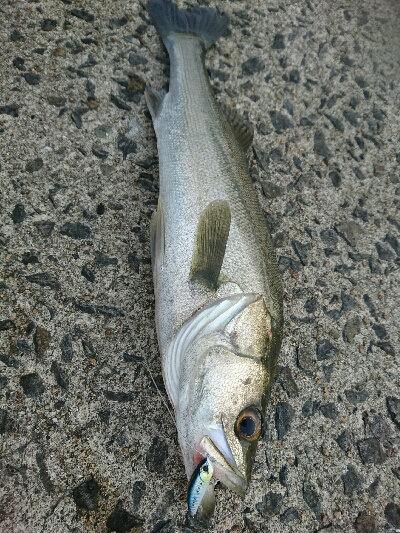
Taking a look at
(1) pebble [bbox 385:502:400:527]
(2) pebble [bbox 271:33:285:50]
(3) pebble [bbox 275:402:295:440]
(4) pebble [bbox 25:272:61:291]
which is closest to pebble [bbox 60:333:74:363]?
(4) pebble [bbox 25:272:61:291]

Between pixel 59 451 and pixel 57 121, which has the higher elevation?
pixel 57 121

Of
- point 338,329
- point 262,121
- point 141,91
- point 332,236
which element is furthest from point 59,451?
point 262,121

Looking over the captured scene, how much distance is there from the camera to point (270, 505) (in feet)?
7.22

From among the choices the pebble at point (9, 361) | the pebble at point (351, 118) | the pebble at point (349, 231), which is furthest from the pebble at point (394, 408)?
the pebble at point (351, 118)

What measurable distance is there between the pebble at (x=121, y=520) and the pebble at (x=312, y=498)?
0.81 metres

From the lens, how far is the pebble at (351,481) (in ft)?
7.66

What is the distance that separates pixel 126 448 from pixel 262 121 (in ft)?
7.81

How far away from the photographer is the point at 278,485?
7.40ft

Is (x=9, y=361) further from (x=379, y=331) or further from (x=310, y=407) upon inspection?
(x=379, y=331)

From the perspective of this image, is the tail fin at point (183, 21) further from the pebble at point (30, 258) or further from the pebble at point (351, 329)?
the pebble at point (351, 329)

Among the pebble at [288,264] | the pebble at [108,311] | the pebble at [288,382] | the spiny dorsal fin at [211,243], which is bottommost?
the pebble at [288,382]

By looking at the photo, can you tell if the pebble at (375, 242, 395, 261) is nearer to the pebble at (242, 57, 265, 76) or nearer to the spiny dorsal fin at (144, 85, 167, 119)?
the pebble at (242, 57, 265, 76)

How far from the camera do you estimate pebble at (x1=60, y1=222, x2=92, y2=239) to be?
2561 millimetres

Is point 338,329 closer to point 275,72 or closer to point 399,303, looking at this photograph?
point 399,303
